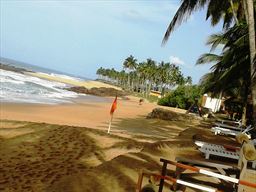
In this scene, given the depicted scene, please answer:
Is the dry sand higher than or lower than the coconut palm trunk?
lower

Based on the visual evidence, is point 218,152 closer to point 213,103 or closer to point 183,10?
point 183,10

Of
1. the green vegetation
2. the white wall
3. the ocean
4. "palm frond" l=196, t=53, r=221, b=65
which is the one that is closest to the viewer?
"palm frond" l=196, t=53, r=221, b=65

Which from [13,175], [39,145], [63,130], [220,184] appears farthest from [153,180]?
[63,130]

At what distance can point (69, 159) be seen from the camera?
8.32 meters

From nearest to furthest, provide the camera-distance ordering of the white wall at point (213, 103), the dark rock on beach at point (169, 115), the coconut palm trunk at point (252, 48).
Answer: the coconut palm trunk at point (252, 48) < the dark rock on beach at point (169, 115) < the white wall at point (213, 103)

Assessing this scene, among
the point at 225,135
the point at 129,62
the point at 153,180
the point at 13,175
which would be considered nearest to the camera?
the point at 153,180

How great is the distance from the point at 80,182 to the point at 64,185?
250mm

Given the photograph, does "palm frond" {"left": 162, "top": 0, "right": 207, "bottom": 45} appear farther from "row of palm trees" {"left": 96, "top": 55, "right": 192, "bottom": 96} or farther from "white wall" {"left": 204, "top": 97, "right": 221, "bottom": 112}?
"row of palm trees" {"left": 96, "top": 55, "right": 192, "bottom": 96}

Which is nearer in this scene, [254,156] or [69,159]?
[254,156]

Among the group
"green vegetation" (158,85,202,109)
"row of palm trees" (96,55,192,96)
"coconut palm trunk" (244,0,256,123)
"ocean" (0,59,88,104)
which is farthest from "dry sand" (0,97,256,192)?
"row of palm trees" (96,55,192,96)

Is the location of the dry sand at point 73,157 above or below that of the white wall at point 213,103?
below

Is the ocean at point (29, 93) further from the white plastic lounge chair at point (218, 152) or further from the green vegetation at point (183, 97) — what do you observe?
the white plastic lounge chair at point (218, 152)

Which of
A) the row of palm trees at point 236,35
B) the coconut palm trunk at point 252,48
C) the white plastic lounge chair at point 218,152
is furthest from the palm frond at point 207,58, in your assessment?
the white plastic lounge chair at point 218,152

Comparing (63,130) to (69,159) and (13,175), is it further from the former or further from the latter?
(13,175)
